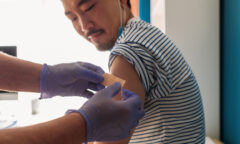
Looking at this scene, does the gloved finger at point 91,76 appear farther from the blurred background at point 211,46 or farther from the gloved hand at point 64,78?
the blurred background at point 211,46

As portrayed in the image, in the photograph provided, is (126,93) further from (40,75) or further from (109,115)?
(40,75)

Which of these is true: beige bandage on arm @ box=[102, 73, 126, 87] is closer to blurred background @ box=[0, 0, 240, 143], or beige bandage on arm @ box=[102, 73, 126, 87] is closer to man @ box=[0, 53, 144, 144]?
man @ box=[0, 53, 144, 144]

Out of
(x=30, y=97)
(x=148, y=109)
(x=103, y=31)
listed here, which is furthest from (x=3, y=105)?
(x=148, y=109)

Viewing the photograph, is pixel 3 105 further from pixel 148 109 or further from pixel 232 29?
pixel 232 29

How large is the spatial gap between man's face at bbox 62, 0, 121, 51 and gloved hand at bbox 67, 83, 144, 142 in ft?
1.45

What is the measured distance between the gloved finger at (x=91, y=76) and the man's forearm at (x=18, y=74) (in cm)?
18

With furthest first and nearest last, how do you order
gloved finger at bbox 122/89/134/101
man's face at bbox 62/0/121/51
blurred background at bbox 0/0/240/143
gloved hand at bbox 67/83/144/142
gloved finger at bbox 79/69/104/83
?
blurred background at bbox 0/0/240/143
man's face at bbox 62/0/121/51
gloved finger at bbox 79/69/104/83
gloved finger at bbox 122/89/134/101
gloved hand at bbox 67/83/144/142

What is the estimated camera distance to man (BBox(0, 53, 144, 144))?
37 centimetres

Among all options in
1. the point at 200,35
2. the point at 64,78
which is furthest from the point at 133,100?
the point at 200,35

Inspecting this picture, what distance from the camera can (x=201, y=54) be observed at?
4.54 ft

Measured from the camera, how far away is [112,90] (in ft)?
1.71

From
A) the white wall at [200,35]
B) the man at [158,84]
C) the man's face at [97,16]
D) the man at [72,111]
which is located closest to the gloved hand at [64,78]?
the man at [72,111]

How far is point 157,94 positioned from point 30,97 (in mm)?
2148

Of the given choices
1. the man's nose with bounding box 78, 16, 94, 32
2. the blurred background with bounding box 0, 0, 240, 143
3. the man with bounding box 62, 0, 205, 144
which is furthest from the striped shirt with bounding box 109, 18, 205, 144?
the blurred background with bounding box 0, 0, 240, 143
